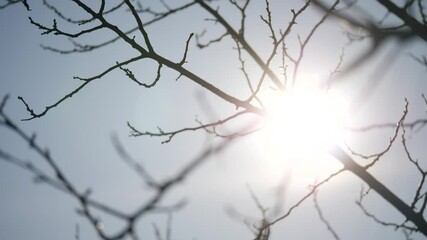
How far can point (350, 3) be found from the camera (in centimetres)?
286

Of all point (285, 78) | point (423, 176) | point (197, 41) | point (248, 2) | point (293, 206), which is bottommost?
point (423, 176)

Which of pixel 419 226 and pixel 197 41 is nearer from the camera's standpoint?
pixel 419 226

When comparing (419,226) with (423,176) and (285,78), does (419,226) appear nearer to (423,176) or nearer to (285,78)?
(423,176)

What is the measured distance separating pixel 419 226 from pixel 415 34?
134 centimetres

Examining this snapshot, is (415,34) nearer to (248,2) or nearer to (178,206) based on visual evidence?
(248,2)

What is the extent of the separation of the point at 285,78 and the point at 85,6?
4.99 ft

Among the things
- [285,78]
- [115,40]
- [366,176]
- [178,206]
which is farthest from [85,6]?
[366,176]

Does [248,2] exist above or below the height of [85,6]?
below

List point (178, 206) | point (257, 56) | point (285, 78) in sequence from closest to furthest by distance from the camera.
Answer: point (178, 206) → point (257, 56) → point (285, 78)

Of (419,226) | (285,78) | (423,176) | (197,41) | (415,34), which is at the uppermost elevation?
(197,41)

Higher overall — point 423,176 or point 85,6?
point 85,6

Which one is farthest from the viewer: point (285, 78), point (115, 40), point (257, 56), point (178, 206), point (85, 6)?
point (115, 40)

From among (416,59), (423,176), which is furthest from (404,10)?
(423,176)

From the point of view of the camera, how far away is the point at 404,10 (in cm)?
264
